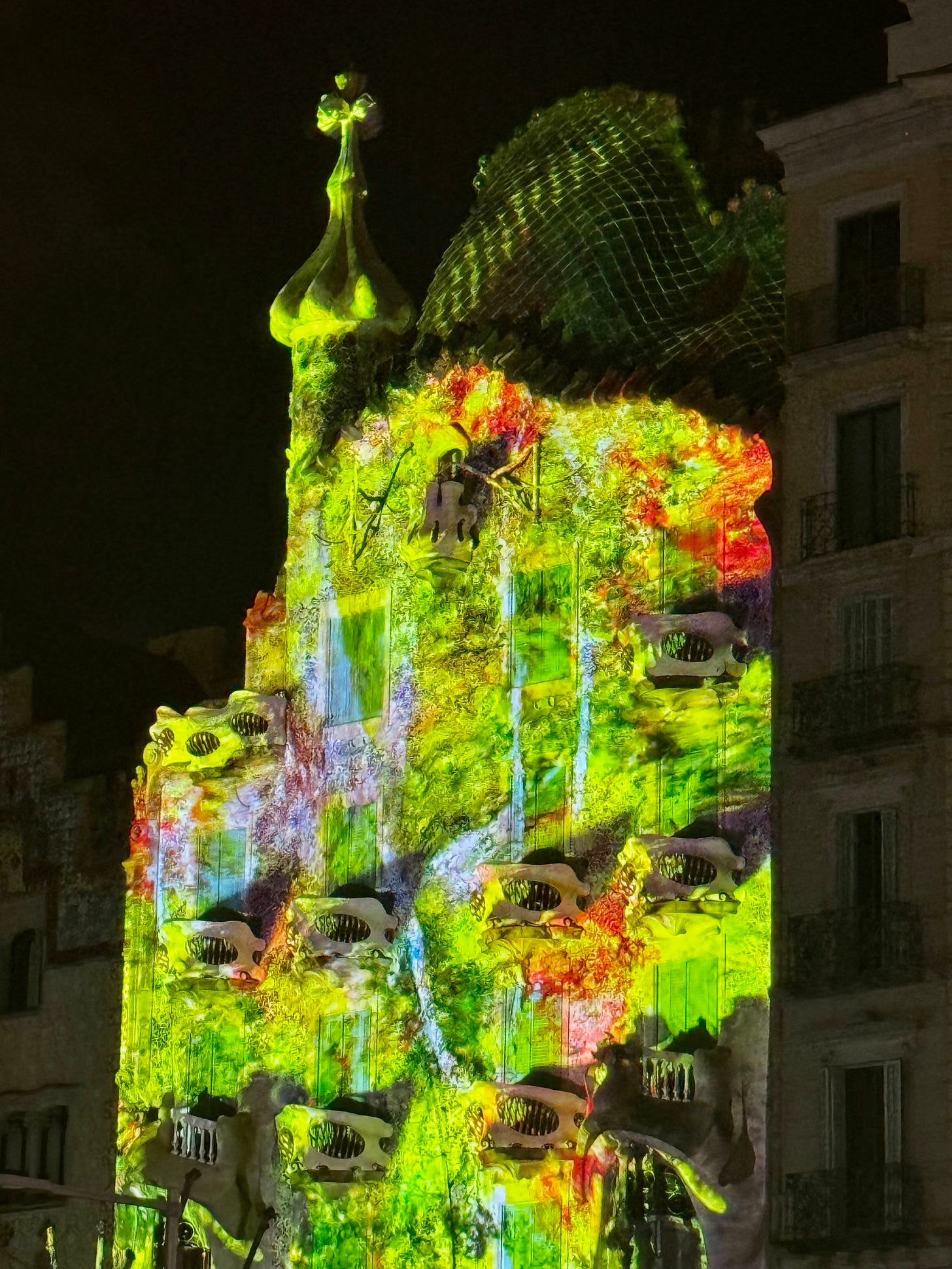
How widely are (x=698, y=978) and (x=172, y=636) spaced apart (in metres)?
16.9

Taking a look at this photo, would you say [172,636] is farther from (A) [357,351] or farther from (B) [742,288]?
(B) [742,288]

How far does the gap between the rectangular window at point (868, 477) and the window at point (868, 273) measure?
0.96m

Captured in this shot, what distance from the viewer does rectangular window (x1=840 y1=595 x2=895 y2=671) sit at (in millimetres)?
43000

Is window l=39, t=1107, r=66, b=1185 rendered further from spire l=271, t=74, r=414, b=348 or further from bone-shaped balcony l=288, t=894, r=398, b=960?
spire l=271, t=74, r=414, b=348

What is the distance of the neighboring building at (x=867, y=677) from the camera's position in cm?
4144

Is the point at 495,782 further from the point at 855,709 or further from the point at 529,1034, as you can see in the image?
the point at 855,709

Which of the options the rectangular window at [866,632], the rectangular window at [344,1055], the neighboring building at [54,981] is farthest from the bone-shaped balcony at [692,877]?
the neighboring building at [54,981]

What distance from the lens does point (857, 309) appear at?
43.9 meters

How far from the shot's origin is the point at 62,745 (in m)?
54.2

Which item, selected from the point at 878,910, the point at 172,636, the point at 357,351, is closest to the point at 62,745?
the point at 172,636

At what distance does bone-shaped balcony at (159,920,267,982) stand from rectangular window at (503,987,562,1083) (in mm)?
4343

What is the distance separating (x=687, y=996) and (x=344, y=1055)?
5.28m

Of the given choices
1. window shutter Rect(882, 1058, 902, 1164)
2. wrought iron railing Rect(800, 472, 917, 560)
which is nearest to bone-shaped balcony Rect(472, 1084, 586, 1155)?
window shutter Rect(882, 1058, 902, 1164)

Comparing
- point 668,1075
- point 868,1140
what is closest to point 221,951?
point 668,1075
